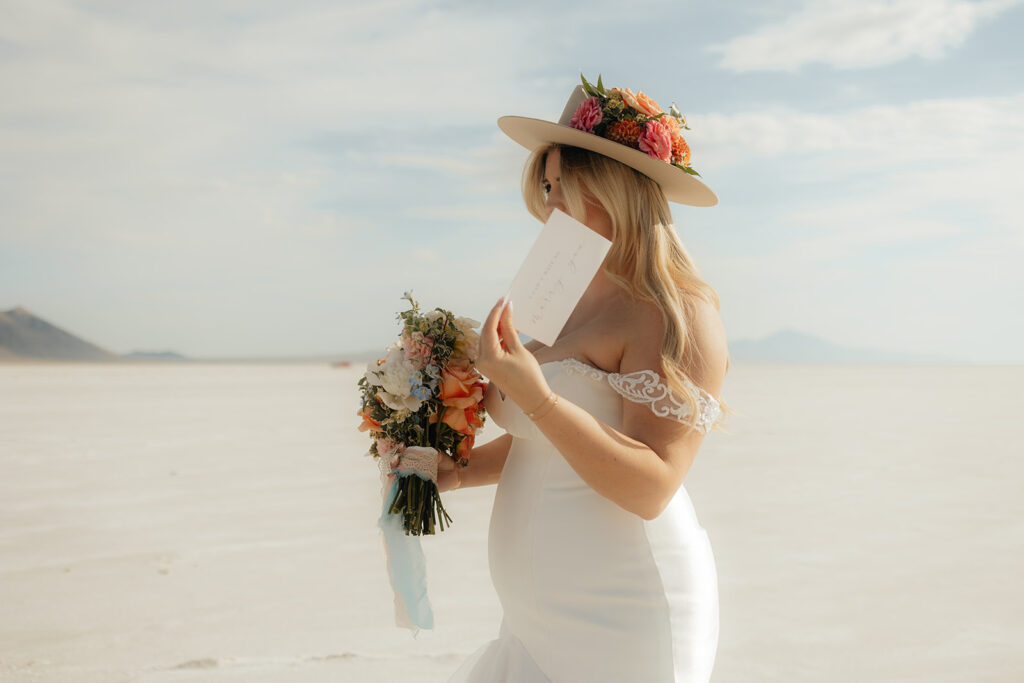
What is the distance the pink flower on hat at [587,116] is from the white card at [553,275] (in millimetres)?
388

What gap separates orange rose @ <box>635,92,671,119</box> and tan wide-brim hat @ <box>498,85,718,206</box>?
0.54 feet

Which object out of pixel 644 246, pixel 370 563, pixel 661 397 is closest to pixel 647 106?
pixel 644 246

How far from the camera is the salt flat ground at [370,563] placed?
15.4 feet

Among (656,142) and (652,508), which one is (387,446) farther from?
(656,142)

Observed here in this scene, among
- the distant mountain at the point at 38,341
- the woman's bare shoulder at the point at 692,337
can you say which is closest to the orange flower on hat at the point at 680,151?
the woman's bare shoulder at the point at 692,337

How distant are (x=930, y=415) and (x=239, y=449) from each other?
1345 centimetres

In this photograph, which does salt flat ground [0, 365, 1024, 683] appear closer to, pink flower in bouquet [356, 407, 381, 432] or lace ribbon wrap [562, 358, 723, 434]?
pink flower in bouquet [356, 407, 381, 432]

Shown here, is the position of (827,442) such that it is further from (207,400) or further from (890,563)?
(207,400)

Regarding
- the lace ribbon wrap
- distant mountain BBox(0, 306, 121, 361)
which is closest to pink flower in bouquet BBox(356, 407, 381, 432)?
the lace ribbon wrap

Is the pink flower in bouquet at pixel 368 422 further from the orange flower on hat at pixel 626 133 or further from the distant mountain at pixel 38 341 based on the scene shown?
the distant mountain at pixel 38 341

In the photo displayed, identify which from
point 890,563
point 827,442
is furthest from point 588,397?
point 827,442

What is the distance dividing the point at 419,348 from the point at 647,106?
3.14ft

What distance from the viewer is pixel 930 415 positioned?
17.9 meters

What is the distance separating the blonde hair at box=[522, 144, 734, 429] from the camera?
224 centimetres
